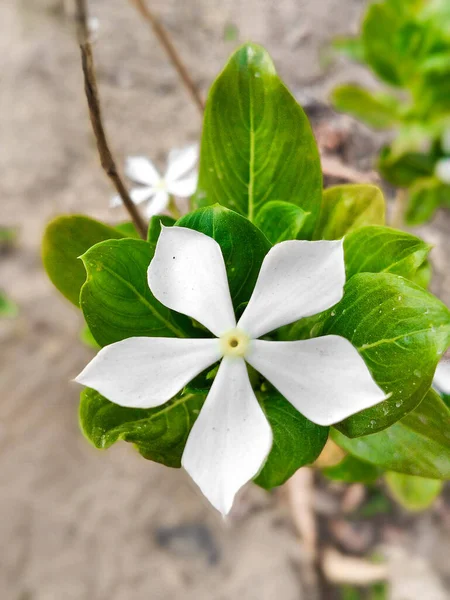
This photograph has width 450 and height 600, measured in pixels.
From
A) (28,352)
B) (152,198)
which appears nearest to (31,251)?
(28,352)

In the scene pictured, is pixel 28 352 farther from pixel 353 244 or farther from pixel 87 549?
pixel 353 244

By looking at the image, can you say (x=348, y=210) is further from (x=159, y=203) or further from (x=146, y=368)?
(x=146, y=368)

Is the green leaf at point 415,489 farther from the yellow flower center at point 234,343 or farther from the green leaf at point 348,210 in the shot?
the yellow flower center at point 234,343

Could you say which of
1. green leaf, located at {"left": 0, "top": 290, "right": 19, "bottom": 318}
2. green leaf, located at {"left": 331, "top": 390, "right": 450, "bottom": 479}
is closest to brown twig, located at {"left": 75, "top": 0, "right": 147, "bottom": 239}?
green leaf, located at {"left": 331, "top": 390, "right": 450, "bottom": 479}

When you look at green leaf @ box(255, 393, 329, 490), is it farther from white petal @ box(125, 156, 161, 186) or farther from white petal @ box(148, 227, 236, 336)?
white petal @ box(125, 156, 161, 186)

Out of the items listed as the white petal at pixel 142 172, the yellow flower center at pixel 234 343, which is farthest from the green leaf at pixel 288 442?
the white petal at pixel 142 172

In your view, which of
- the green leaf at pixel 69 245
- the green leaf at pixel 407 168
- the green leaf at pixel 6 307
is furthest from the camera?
the green leaf at pixel 6 307
